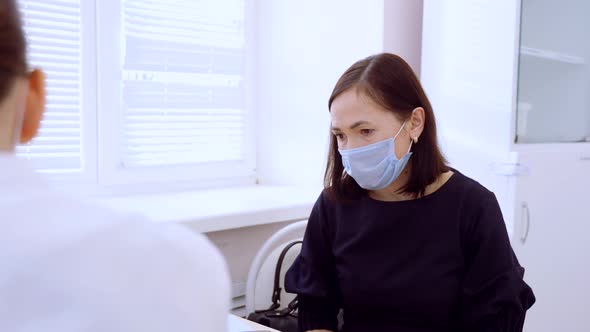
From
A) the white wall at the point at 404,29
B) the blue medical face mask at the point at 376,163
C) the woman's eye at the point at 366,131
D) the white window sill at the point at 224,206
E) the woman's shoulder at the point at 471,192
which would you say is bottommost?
the white window sill at the point at 224,206

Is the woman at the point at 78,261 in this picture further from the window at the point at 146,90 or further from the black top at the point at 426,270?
the window at the point at 146,90

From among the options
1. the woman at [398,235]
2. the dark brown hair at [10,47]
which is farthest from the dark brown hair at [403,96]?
the dark brown hair at [10,47]

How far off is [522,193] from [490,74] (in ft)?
1.36

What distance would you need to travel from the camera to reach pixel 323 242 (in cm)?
162

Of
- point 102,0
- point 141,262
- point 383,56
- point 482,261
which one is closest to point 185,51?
point 102,0

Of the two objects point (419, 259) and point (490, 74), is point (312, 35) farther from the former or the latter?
point (419, 259)

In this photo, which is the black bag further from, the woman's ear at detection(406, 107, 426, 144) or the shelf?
the shelf

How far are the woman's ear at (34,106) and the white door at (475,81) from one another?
1.71 metres

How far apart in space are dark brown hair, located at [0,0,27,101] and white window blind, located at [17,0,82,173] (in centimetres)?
158

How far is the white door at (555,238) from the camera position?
2107 mm

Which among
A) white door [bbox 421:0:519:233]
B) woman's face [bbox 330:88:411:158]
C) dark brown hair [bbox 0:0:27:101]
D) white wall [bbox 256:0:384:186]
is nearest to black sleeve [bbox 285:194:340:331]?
woman's face [bbox 330:88:411:158]

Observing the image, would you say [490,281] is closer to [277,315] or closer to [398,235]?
[398,235]

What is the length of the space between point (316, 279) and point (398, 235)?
24 cm

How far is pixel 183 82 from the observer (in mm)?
2377
